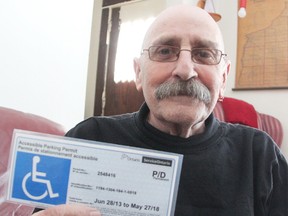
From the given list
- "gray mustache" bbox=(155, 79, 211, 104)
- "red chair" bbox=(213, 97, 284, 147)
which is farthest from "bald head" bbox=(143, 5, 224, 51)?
"red chair" bbox=(213, 97, 284, 147)

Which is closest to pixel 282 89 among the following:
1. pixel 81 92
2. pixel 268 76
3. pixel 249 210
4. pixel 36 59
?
pixel 268 76

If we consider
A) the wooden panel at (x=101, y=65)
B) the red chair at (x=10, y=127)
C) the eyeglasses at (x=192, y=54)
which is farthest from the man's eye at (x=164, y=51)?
the wooden panel at (x=101, y=65)

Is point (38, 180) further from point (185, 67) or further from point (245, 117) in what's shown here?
point (245, 117)

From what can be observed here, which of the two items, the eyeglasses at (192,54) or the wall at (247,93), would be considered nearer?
the eyeglasses at (192,54)

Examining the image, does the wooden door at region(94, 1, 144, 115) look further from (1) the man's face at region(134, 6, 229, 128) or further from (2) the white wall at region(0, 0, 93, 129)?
(1) the man's face at region(134, 6, 229, 128)

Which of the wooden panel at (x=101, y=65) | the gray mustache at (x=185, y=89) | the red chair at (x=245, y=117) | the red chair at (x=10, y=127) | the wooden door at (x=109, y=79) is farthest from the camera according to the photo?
the wooden panel at (x=101, y=65)

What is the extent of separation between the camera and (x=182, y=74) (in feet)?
2.34

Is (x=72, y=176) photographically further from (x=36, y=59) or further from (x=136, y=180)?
(x=36, y=59)

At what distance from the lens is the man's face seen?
0.72 m

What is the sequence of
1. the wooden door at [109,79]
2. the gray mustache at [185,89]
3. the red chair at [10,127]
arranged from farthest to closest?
the wooden door at [109,79]
the red chair at [10,127]
the gray mustache at [185,89]

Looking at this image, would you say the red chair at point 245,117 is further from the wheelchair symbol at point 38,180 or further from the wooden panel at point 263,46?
the wheelchair symbol at point 38,180

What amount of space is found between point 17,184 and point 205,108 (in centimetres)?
43

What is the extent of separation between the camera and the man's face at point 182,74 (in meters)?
0.72

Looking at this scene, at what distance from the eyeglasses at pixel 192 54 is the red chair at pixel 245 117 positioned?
1397 mm
